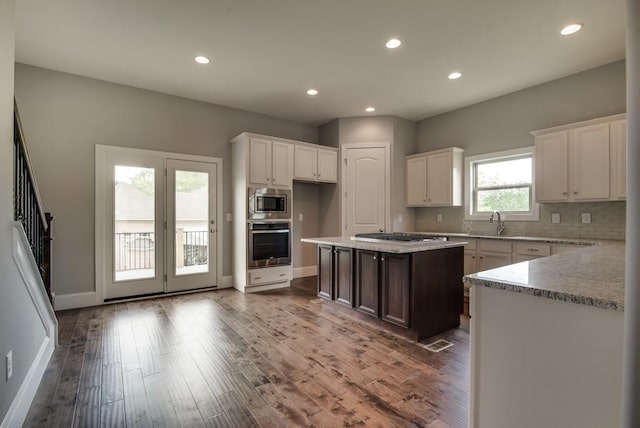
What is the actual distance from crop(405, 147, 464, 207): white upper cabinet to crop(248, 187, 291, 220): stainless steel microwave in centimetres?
226

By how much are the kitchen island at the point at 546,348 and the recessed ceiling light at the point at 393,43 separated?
104 inches

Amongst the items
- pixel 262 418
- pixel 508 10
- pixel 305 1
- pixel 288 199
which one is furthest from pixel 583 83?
pixel 262 418

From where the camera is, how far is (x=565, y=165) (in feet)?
12.3

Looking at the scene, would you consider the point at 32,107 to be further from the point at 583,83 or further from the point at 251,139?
the point at 583,83

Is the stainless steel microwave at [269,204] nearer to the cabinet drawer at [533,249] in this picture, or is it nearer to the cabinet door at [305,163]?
the cabinet door at [305,163]

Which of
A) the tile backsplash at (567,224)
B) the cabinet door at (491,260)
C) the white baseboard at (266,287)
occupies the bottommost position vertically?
the white baseboard at (266,287)

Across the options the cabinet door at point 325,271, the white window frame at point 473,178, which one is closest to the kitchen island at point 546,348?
the cabinet door at point 325,271

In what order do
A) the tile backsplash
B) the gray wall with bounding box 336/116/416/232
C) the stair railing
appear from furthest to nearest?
the gray wall with bounding box 336/116/416/232, the tile backsplash, the stair railing

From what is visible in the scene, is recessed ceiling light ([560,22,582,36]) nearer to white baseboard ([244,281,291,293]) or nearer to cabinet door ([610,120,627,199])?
cabinet door ([610,120,627,199])

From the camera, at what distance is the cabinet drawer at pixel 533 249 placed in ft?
12.1

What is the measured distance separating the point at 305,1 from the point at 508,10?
1775 millimetres

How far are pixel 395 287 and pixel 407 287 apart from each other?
0.15 meters

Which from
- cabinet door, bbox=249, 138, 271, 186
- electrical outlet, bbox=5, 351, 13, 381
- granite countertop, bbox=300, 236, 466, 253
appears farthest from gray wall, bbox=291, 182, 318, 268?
electrical outlet, bbox=5, 351, 13, 381

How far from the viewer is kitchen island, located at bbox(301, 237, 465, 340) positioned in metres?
2.82
